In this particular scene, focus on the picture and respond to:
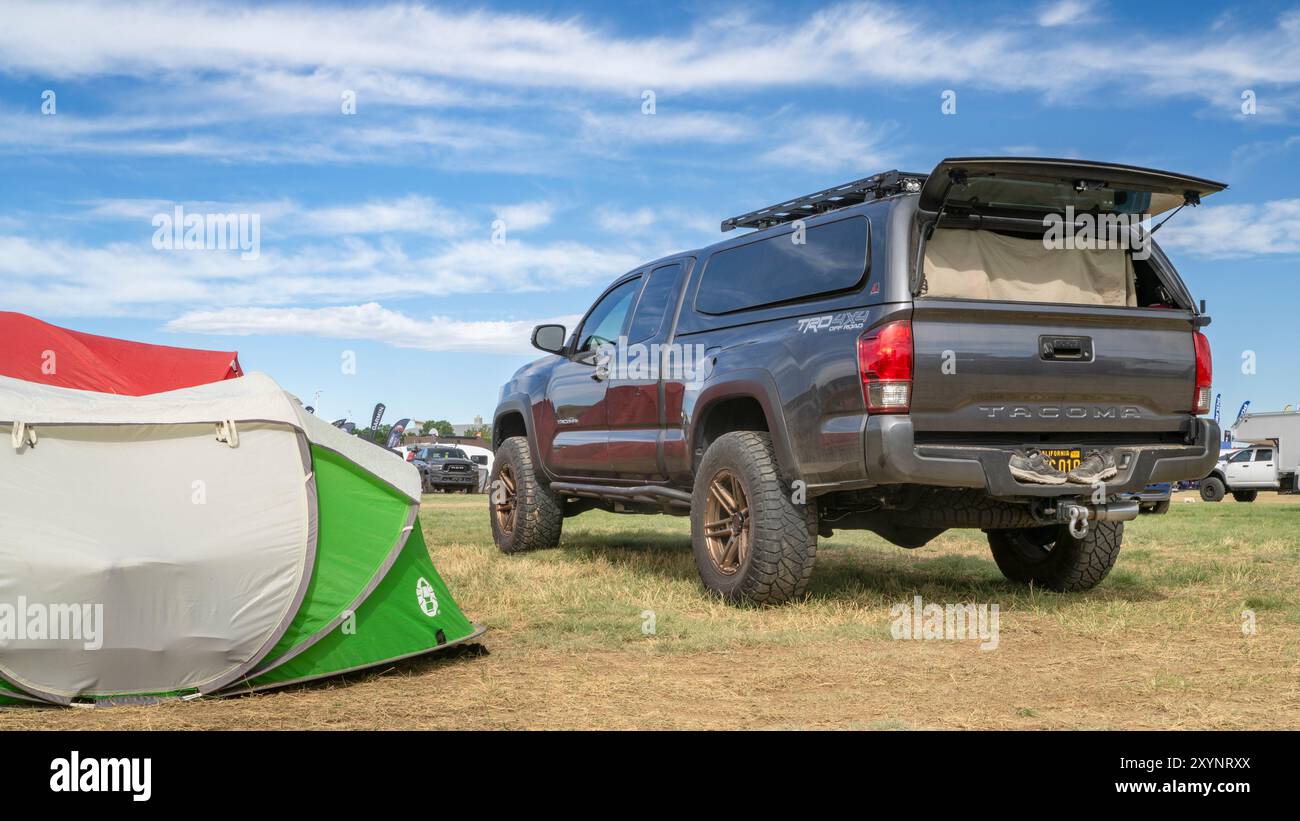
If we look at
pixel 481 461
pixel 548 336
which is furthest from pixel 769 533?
pixel 481 461

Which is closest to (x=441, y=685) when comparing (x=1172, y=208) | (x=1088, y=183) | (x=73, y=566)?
(x=73, y=566)

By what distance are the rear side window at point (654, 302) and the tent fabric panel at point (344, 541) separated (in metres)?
3.17

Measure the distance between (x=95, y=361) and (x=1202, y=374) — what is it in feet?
51.4

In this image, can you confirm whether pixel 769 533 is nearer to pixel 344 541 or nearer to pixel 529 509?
pixel 344 541

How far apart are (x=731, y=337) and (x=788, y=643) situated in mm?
2168

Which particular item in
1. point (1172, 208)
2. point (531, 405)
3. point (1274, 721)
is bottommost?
point (1274, 721)

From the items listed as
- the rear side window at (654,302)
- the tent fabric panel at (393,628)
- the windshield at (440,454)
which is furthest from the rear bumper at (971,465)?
the windshield at (440,454)

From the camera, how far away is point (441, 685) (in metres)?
4.95

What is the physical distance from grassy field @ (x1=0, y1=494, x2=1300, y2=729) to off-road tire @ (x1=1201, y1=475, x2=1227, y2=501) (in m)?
22.7

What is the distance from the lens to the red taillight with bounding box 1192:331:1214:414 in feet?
21.8

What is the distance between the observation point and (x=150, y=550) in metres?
4.60

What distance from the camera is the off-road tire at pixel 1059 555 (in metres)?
7.43
